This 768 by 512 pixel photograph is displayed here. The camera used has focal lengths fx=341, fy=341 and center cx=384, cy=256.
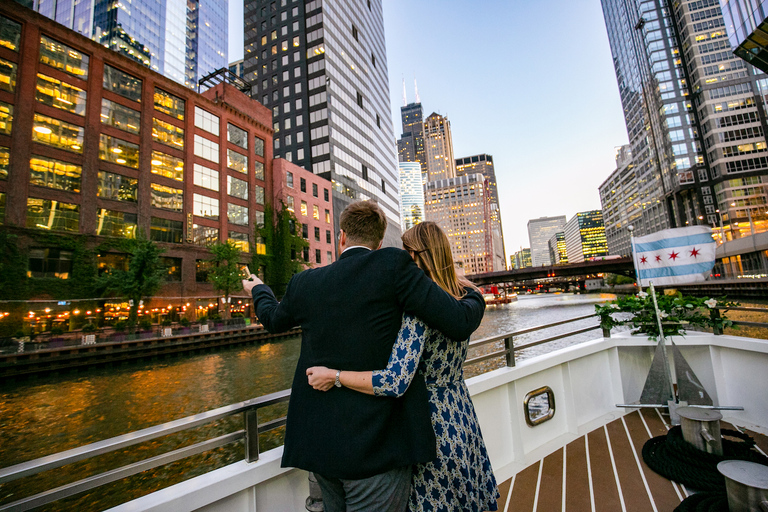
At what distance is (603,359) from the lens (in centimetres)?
437

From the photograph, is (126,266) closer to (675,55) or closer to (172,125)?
(172,125)

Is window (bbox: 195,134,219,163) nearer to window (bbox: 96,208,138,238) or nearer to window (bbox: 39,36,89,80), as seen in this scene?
window (bbox: 39,36,89,80)

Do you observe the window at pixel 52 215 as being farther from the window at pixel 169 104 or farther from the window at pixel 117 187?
the window at pixel 169 104

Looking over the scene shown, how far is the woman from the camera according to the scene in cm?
120

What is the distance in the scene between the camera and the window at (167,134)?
27.8 metres

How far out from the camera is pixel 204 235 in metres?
29.9

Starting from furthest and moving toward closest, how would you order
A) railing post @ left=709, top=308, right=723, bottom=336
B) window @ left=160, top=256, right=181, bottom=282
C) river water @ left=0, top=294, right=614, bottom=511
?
window @ left=160, top=256, right=181, bottom=282 → river water @ left=0, top=294, right=614, bottom=511 → railing post @ left=709, top=308, right=723, bottom=336

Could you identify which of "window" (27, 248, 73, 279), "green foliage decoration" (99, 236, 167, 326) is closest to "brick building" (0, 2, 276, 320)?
"window" (27, 248, 73, 279)

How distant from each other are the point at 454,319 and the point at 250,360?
1871 centimetres

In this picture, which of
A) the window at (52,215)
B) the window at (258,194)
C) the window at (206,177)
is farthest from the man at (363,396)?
the window at (258,194)

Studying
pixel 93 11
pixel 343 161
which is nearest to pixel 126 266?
pixel 343 161

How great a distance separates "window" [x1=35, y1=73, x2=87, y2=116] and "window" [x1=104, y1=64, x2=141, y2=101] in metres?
2.20

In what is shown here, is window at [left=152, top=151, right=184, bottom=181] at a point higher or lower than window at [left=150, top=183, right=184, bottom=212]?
higher

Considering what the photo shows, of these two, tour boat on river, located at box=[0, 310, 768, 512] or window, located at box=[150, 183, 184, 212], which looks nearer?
tour boat on river, located at box=[0, 310, 768, 512]
